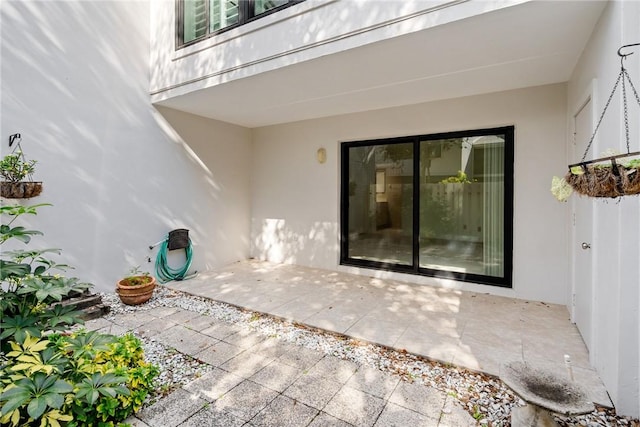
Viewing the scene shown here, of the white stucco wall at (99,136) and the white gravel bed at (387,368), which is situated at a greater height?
the white stucco wall at (99,136)

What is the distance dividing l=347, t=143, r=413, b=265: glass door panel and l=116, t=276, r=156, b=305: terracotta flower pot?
3.18m

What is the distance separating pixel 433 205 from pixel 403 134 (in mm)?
1207

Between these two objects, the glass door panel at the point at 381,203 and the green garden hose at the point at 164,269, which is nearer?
the green garden hose at the point at 164,269

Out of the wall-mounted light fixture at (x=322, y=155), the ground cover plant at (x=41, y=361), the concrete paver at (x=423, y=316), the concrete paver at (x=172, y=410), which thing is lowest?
the concrete paver at (x=172, y=410)

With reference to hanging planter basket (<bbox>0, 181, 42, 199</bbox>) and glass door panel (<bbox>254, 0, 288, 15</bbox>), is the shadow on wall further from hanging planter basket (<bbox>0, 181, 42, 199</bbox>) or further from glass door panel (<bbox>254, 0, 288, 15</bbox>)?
hanging planter basket (<bbox>0, 181, 42, 199</bbox>)

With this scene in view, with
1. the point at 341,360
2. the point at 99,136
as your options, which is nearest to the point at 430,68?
the point at 341,360

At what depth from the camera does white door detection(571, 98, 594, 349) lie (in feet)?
9.06

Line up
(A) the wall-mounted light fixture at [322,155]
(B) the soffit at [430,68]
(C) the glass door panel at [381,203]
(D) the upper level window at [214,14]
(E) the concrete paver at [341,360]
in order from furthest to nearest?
1. (A) the wall-mounted light fixture at [322,155]
2. (C) the glass door panel at [381,203]
3. (D) the upper level window at [214,14]
4. (B) the soffit at [430,68]
5. (E) the concrete paver at [341,360]

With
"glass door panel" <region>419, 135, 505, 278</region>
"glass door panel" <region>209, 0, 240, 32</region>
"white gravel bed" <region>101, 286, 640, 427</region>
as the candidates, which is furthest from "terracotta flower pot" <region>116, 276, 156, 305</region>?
"glass door panel" <region>419, 135, 505, 278</region>

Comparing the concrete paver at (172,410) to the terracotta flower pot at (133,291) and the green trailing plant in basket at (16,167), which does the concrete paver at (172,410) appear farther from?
the green trailing plant in basket at (16,167)

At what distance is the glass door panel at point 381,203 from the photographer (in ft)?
16.4

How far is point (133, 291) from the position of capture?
3.89 meters

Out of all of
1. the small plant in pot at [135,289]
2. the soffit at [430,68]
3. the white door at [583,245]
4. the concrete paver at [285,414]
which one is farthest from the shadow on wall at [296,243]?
the concrete paver at [285,414]

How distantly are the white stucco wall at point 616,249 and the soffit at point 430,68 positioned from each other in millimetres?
399
